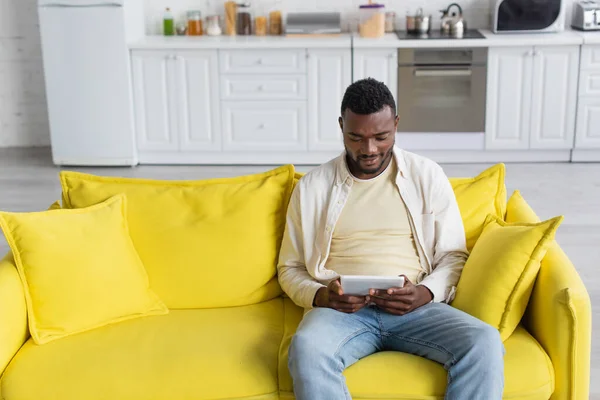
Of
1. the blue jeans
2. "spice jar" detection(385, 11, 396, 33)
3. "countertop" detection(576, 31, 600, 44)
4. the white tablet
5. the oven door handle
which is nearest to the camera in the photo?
the blue jeans

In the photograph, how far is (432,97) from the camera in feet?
18.6

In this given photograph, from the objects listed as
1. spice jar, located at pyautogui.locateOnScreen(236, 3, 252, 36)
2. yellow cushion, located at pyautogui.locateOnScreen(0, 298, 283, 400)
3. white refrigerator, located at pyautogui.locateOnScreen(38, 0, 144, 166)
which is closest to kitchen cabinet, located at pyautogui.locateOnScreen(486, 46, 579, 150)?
spice jar, located at pyautogui.locateOnScreen(236, 3, 252, 36)

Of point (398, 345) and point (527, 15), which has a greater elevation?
point (527, 15)

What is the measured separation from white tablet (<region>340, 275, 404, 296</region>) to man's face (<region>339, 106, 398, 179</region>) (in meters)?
0.38

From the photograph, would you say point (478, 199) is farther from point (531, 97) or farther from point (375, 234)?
point (531, 97)

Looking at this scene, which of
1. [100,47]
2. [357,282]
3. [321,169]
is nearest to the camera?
[357,282]

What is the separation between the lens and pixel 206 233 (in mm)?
2705

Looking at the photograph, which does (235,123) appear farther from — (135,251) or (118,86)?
(135,251)

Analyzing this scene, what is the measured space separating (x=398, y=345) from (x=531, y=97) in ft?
12.0

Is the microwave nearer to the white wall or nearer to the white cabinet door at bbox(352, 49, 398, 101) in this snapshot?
the white wall

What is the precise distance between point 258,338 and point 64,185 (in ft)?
2.80

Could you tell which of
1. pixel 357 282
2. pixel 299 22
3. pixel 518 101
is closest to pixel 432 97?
pixel 518 101

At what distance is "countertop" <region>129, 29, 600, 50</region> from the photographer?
5.50 m

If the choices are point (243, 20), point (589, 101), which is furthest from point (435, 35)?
point (243, 20)
